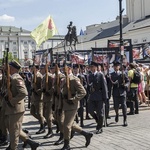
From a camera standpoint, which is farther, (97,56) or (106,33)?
(106,33)

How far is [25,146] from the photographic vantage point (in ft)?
24.4

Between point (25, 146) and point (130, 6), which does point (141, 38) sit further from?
point (25, 146)

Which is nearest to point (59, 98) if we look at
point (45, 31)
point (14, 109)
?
point (14, 109)

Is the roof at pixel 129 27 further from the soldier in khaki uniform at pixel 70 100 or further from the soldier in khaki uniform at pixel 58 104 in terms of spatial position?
the soldier in khaki uniform at pixel 70 100

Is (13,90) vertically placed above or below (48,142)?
above

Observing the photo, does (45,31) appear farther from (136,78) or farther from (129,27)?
(129,27)

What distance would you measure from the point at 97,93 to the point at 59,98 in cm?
178

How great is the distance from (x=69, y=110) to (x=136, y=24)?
5629 cm

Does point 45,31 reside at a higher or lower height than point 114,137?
higher

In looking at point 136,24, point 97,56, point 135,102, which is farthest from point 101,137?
point 136,24

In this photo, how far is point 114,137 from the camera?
321 inches

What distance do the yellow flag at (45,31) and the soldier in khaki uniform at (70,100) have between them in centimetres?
476

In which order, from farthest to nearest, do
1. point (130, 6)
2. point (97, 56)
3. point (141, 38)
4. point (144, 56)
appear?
point (130, 6), point (141, 38), point (144, 56), point (97, 56)

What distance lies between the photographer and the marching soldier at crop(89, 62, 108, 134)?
8891 millimetres
